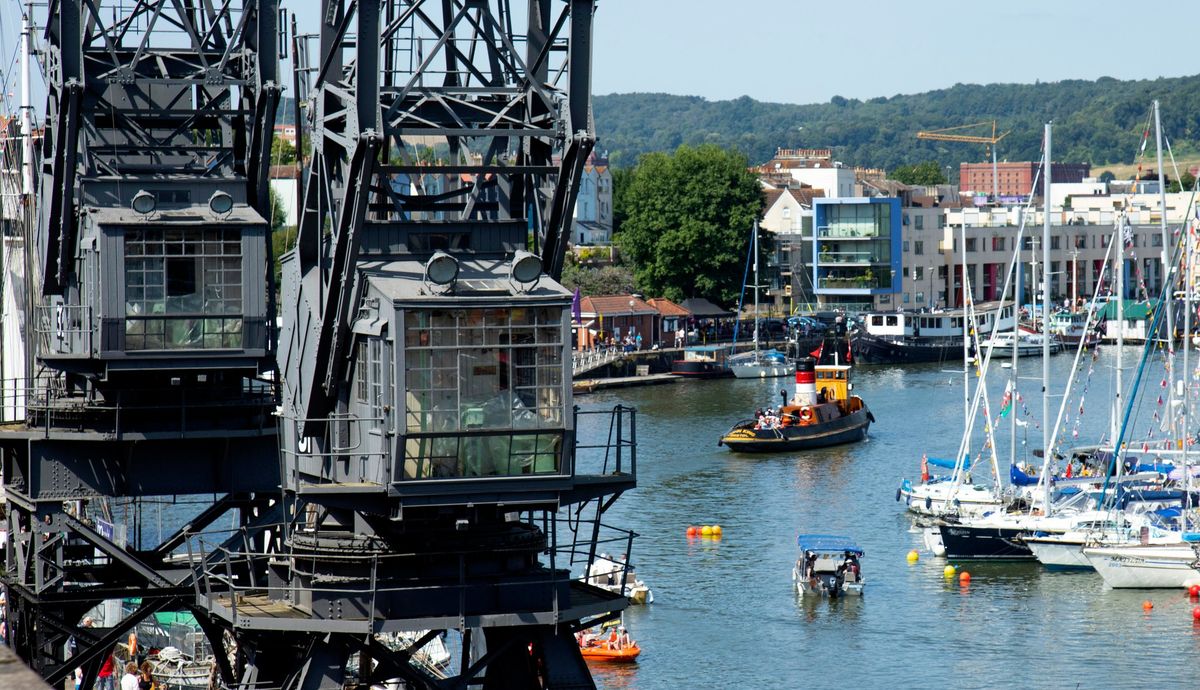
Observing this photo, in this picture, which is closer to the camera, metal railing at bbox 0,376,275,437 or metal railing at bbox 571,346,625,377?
metal railing at bbox 0,376,275,437

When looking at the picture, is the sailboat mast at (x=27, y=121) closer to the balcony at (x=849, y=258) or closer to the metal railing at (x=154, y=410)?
the metal railing at (x=154, y=410)

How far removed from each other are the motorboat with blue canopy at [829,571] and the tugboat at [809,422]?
85.3ft

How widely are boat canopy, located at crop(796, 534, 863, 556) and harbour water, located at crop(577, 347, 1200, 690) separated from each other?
0.99 meters

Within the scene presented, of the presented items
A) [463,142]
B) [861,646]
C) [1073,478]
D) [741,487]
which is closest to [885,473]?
[741,487]

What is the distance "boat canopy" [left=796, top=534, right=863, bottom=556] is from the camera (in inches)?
1928

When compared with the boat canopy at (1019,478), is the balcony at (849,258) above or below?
above

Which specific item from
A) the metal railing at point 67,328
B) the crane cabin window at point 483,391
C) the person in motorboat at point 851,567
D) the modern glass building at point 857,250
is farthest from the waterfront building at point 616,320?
the crane cabin window at point 483,391

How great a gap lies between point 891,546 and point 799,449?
22366 millimetres

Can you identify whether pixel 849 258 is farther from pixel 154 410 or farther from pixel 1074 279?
pixel 154 410

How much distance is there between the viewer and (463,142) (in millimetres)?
19922

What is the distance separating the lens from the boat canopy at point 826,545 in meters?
49.0

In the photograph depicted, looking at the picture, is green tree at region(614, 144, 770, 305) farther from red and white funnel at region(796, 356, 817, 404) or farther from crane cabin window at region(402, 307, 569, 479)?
crane cabin window at region(402, 307, 569, 479)

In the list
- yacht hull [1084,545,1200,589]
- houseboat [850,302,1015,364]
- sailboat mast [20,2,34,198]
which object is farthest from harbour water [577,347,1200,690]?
houseboat [850,302,1015,364]

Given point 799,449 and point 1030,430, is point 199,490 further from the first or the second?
point 1030,430
